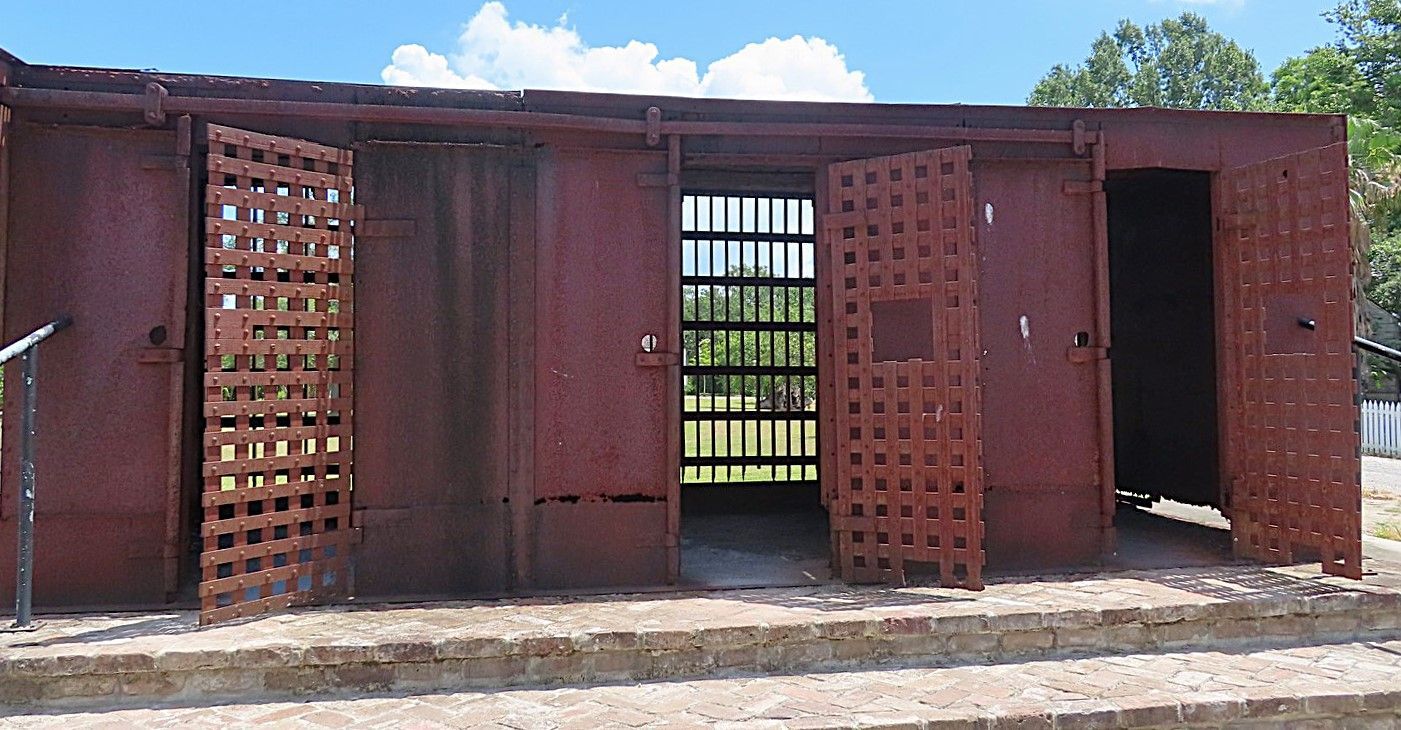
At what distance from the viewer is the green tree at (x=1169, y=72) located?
126 ft

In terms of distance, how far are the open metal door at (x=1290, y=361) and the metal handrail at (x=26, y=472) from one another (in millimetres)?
7634

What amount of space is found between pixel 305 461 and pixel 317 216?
151cm

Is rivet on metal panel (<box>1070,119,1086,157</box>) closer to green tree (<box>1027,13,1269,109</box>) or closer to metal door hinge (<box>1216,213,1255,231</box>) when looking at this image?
metal door hinge (<box>1216,213,1255,231</box>)

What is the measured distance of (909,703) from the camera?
3.99m

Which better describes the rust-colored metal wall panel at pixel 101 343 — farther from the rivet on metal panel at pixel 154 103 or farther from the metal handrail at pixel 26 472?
the metal handrail at pixel 26 472

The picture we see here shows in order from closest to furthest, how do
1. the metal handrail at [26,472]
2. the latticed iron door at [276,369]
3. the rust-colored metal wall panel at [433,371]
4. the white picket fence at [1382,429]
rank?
the metal handrail at [26,472] → the latticed iron door at [276,369] → the rust-colored metal wall panel at [433,371] → the white picket fence at [1382,429]

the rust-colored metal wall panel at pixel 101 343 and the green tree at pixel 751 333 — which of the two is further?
the green tree at pixel 751 333

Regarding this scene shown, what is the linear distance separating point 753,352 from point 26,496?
602 cm

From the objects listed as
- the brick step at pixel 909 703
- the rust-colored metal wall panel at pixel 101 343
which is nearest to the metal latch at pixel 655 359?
the brick step at pixel 909 703

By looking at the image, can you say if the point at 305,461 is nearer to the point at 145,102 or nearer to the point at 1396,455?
the point at 145,102

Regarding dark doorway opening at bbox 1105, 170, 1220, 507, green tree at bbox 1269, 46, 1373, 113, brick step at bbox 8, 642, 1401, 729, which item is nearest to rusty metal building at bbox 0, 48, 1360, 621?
brick step at bbox 8, 642, 1401, 729

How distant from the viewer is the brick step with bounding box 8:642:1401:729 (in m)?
3.82

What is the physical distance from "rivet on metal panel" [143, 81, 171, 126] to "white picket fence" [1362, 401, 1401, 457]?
22181 mm

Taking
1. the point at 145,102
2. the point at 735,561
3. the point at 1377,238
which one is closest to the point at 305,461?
the point at 145,102
